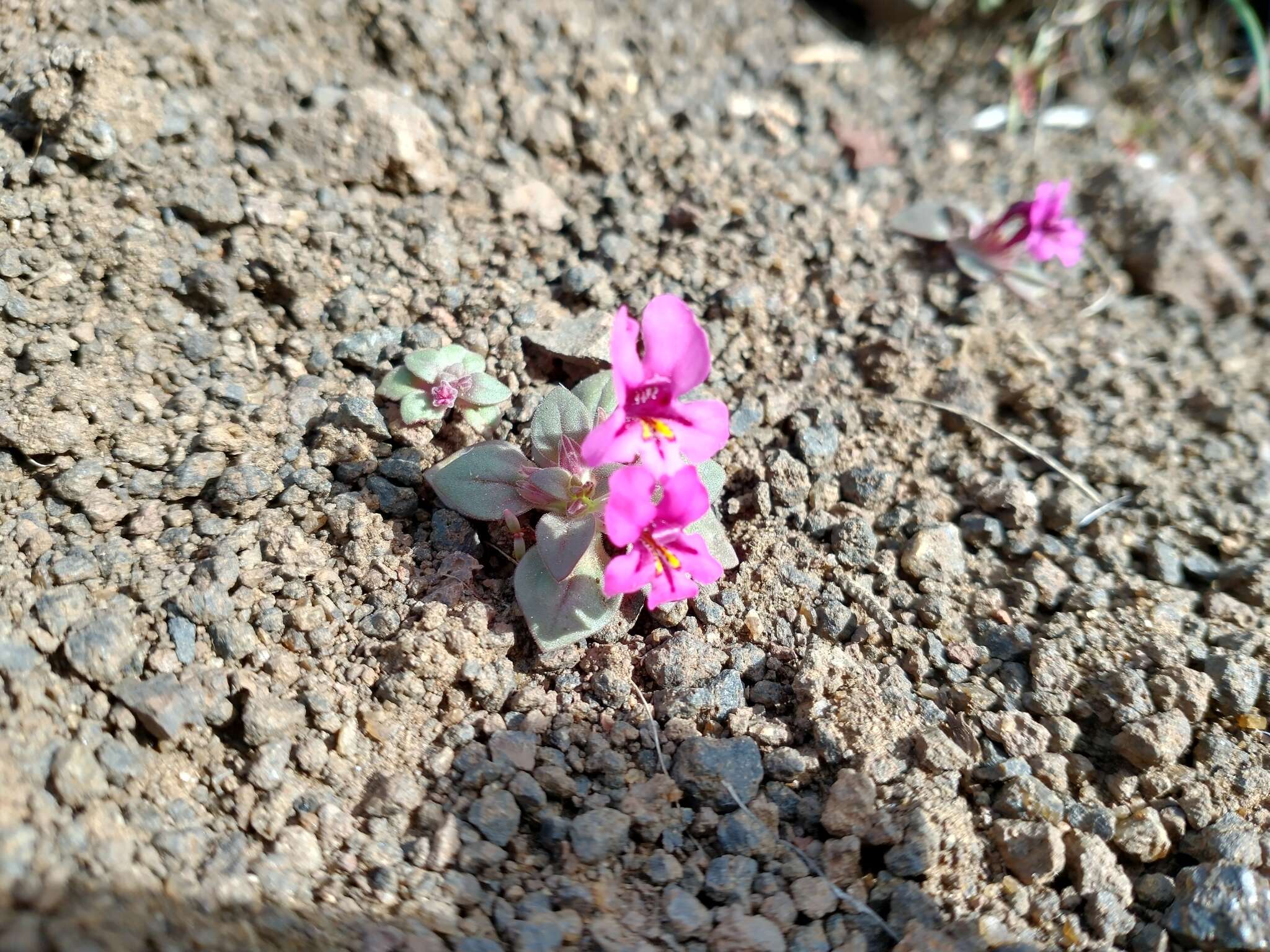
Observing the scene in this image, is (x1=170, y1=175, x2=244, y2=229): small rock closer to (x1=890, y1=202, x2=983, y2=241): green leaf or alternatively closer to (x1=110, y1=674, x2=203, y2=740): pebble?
(x1=110, y1=674, x2=203, y2=740): pebble

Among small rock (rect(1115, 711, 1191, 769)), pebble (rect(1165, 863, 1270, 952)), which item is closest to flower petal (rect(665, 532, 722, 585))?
small rock (rect(1115, 711, 1191, 769))

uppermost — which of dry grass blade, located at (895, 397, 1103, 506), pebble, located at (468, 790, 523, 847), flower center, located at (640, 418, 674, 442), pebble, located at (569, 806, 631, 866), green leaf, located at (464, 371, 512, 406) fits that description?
dry grass blade, located at (895, 397, 1103, 506)

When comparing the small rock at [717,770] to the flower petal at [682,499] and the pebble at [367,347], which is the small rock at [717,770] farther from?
the pebble at [367,347]

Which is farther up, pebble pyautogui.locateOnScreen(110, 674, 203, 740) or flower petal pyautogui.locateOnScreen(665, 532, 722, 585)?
flower petal pyautogui.locateOnScreen(665, 532, 722, 585)

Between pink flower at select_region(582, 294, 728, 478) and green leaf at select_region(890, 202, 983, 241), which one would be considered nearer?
pink flower at select_region(582, 294, 728, 478)

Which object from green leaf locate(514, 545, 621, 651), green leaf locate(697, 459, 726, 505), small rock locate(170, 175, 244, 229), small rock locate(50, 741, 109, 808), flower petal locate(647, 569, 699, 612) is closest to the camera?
small rock locate(50, 741, 109, 808)

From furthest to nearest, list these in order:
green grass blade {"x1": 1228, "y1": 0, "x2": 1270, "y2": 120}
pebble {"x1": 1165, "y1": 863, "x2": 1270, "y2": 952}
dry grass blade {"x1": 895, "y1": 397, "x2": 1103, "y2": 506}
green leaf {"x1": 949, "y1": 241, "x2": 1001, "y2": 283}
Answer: green grass blade {"x1": 1228, "y1": 0, "x2": 1270, "y2": 120}, green leaf {"x1": 949, "y1": 241, "x2": 1001, "y2": 283}, dry grass blade {"x1": 895, "y1": 397, "x2": 1103, "y2": 506}, pebble {"x1": 1165, "y1": 863, "x2": 1270, "y2": 952}

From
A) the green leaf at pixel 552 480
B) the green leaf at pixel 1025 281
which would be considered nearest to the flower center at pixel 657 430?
the green leaf at pixel 552 480

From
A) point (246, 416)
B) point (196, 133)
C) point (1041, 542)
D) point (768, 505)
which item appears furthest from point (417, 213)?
point (1041, 542)

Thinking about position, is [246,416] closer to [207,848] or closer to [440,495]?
[440,495]
